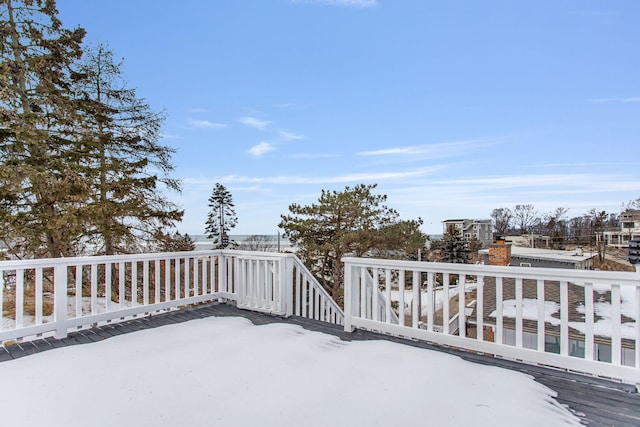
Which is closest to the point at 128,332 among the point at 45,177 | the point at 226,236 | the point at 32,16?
the point at 45,177

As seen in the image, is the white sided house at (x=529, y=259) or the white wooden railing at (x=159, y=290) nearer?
the white wooden railing at (x=159, y=290)

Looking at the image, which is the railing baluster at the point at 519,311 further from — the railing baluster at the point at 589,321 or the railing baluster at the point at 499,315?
the railing baluster at the point at 589,321

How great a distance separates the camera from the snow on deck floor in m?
1.84

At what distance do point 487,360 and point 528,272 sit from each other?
0.83m

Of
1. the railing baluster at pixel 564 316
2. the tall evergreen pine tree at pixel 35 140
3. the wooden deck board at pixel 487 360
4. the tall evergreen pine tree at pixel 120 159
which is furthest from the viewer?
the tall evergreen pine tree at pixel 120 159

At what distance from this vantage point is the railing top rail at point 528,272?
2.22 metres

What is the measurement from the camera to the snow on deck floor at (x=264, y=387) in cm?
184

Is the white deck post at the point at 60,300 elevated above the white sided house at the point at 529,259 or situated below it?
above

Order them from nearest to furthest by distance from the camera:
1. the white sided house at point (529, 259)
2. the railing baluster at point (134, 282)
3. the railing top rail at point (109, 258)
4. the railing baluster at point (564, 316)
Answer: the railing baluster at point (564, 316) < the railing top rail at point (109, 258) < the railing baluster at point (134, 282) < the white sided house at point (529, 259)

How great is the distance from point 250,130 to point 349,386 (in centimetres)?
1136

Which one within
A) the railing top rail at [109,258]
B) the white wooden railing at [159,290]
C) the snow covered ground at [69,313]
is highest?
the railing top rail at [109,258]

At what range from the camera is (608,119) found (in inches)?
391

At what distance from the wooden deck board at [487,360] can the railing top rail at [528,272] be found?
0.73 meters

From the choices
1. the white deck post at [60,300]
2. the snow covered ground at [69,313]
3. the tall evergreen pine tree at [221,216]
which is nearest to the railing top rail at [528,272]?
the white deck post at [60,300]
